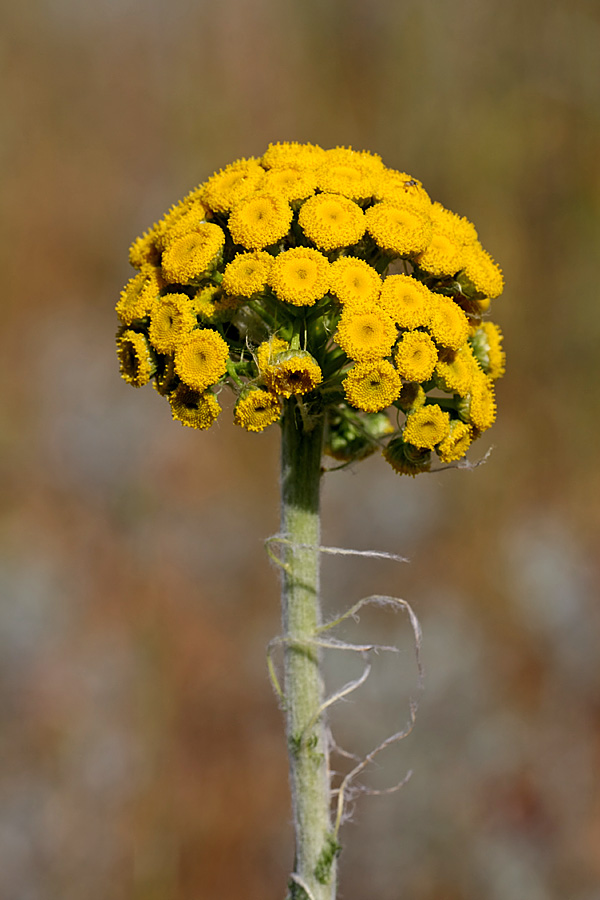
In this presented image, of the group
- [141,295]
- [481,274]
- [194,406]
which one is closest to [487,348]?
[481,274]

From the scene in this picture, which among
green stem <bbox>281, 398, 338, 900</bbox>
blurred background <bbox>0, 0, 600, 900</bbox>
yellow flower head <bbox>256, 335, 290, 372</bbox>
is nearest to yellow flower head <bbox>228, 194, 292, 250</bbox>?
yellow flower head <bbox>256, 335, 290, 372</bbox>

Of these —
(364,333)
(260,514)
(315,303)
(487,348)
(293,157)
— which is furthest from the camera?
(260,514)

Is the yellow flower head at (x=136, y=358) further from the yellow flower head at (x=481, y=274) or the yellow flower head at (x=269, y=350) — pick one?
the yellow flower head at (x=481, y=274)

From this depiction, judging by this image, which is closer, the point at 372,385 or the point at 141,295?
the point at 372,385

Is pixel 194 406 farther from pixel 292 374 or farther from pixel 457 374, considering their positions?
pixel 457 374

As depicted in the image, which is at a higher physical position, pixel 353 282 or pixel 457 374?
pixel 353 282

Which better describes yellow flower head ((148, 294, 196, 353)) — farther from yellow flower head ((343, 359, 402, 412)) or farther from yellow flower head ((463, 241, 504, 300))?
yellow flower head ((463, 241, 504, 300))

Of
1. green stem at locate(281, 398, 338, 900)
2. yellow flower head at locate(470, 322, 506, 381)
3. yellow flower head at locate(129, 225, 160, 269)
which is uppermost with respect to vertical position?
yellow flower head at locate(129, 225, 160, 269)
